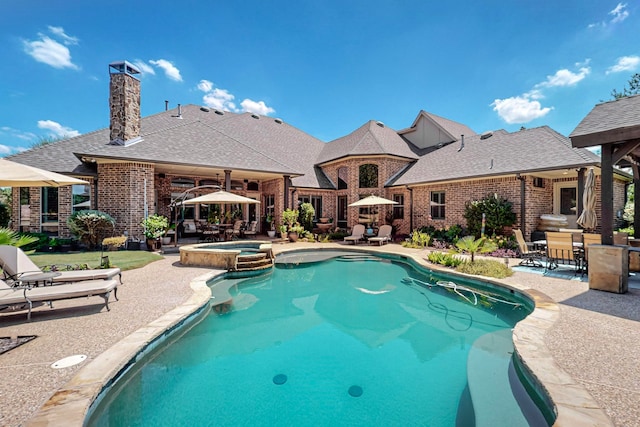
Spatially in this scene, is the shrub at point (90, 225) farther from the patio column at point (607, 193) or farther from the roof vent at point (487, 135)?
the roof vent at point (487, 135)

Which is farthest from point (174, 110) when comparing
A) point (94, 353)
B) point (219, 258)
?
point (94, 353)

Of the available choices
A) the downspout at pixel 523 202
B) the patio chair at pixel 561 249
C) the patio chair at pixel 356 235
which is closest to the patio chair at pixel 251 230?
the patio chair at pixel 356 235

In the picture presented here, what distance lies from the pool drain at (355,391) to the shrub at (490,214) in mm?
11364

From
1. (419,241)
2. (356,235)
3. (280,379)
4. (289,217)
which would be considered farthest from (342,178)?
(280,379)

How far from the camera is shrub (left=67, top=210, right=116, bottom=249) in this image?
35.7 feet

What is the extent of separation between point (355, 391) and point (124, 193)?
12.9m

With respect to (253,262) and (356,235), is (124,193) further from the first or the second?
(356,235)

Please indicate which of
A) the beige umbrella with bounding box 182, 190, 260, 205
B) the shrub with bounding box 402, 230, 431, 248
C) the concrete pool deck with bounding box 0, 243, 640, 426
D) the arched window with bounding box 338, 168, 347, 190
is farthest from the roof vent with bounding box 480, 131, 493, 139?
the beige umbrella with bounding box 182, 190, 260, 205

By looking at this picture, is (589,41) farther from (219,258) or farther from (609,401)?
(219,258)

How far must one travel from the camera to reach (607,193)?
20.0ft

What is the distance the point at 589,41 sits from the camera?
36.5 feet

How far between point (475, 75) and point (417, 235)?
389 inches

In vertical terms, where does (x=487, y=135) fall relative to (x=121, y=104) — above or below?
below

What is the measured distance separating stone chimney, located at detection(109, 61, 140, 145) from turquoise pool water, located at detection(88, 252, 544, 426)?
33.9ft
